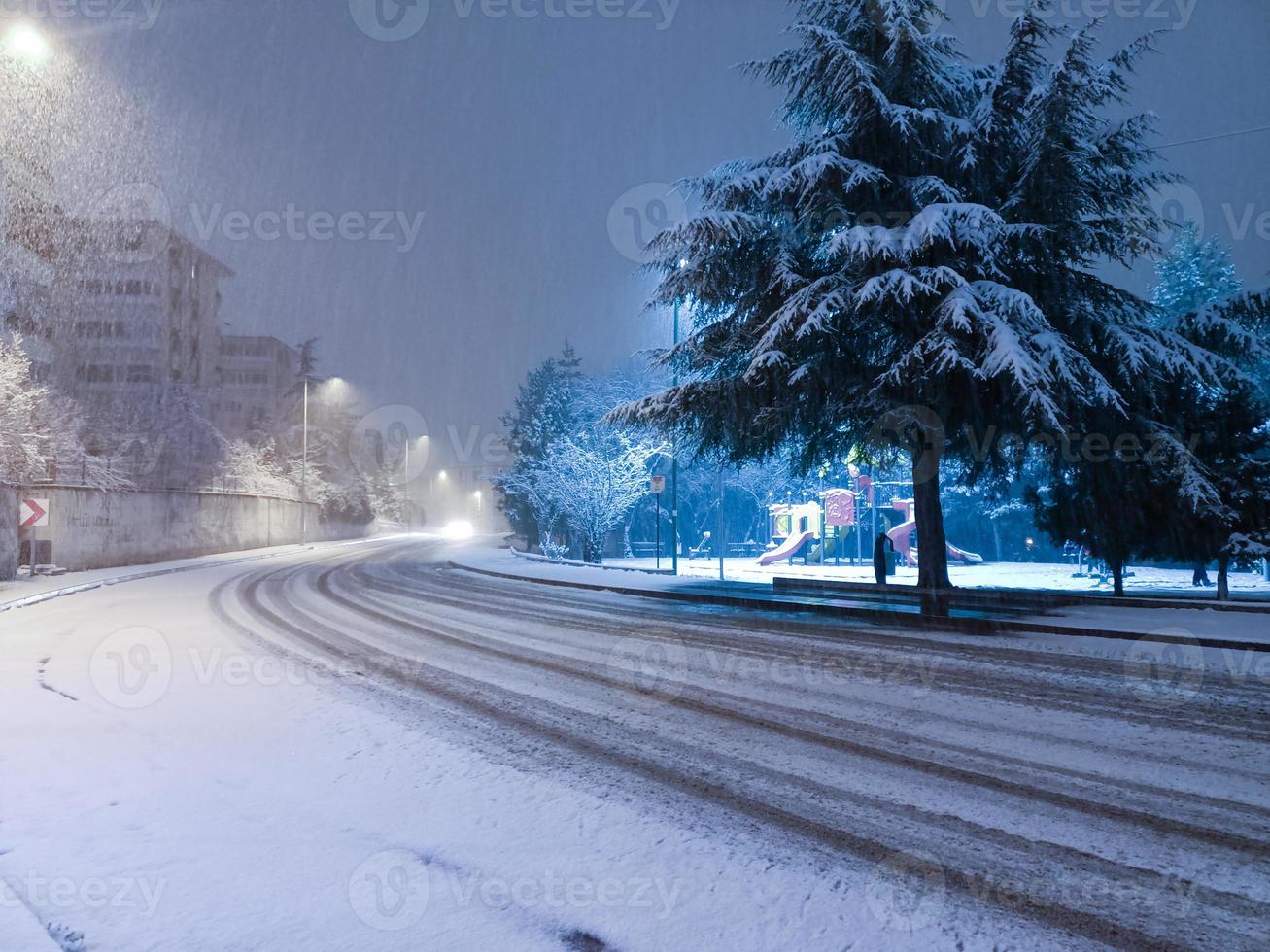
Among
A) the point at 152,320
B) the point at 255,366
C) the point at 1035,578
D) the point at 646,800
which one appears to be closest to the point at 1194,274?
the point at 1035,578

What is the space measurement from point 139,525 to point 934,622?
1161 inches

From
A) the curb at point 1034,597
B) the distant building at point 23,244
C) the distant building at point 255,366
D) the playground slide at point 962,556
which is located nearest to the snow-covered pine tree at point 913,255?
the curb at point 1034,597

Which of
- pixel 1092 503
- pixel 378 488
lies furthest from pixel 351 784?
pixel 378 488

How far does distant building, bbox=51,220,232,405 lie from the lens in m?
57.3

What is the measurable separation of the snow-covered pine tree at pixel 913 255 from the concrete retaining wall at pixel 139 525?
2016cm

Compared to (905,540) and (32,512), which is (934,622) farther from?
(905,540)

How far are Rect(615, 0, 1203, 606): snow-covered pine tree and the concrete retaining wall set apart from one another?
20.2 meters

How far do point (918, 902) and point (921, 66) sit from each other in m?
15.8

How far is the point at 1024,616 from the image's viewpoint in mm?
11211

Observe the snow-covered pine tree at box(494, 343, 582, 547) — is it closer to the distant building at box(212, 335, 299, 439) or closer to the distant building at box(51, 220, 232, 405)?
the distant building at box(51, 220, 232, 405)

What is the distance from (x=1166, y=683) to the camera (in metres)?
6.75

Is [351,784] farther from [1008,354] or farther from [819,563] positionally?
[819,563]

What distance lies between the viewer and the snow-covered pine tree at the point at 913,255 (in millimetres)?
12242

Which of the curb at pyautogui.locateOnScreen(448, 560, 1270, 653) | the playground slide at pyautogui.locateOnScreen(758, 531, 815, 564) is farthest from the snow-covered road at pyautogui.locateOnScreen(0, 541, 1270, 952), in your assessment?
the playground slide at pyautogui.locateOnScreen(758, 531, 815, 564)
